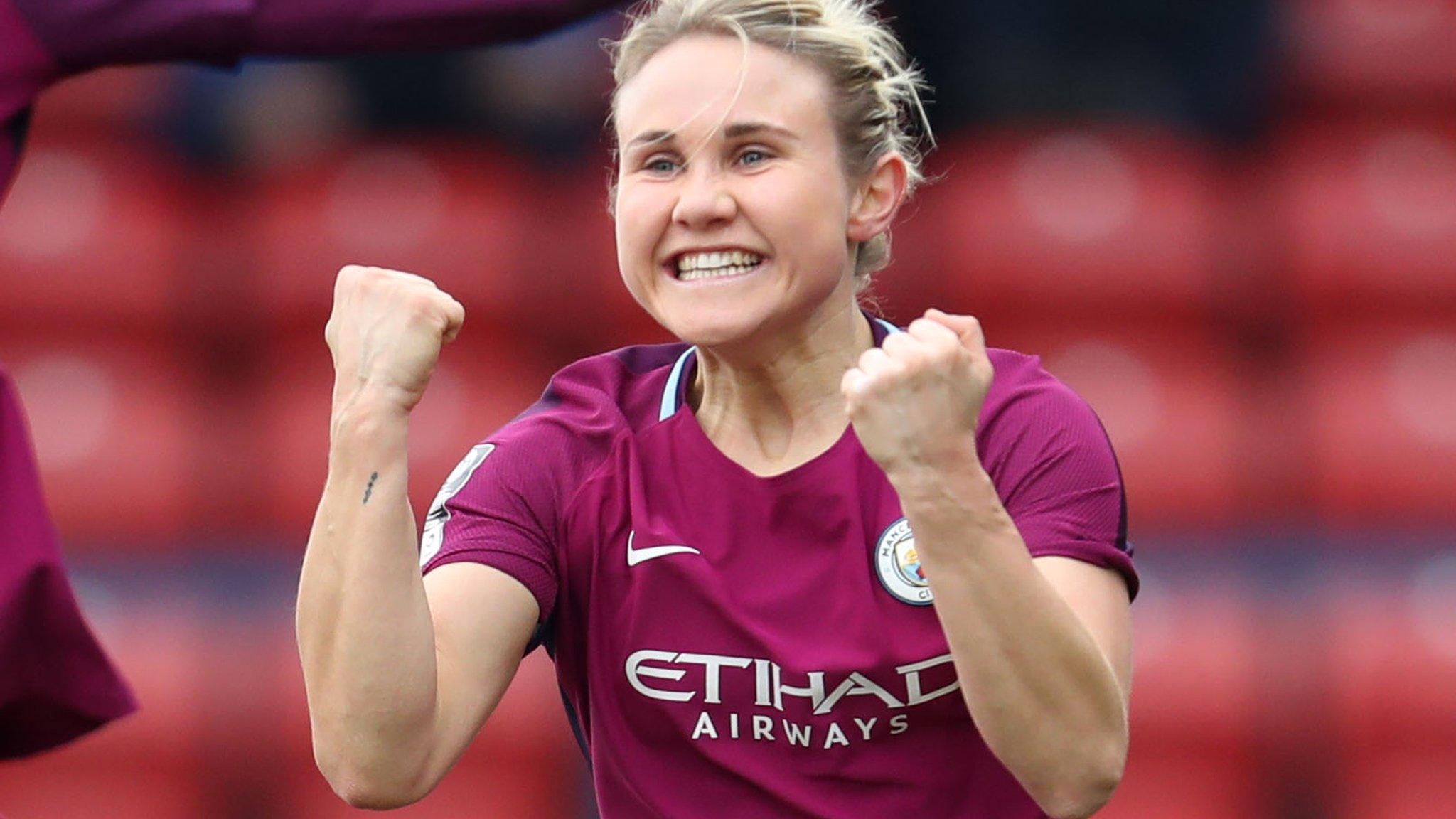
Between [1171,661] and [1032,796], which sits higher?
[1032,796]

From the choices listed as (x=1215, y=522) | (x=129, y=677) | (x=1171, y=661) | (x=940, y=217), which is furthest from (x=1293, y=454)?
(x=129, y=677)

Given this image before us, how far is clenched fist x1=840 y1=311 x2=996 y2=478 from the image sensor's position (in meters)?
1.56

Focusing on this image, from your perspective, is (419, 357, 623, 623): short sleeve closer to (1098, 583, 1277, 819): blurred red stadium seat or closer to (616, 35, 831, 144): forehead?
(616, 35, 831, 144): forehead

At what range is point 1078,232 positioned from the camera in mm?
4711

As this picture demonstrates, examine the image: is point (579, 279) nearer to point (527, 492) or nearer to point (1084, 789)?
point (527, 492)

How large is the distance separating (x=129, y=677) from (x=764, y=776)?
2.66 meters

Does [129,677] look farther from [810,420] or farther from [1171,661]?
[810,420]

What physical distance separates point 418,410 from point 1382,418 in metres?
2.19

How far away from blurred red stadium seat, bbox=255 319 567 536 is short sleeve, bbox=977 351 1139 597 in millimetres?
2581

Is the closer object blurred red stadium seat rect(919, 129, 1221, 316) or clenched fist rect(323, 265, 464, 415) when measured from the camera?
clenched fist rect(323, 265, 464, 415)

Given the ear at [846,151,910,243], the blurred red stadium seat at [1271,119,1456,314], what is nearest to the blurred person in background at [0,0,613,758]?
the ear at [846,151,910,243]

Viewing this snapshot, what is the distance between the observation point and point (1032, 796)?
168 cm

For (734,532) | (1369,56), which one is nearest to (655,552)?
(734,532)

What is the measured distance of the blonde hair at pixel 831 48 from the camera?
74.8 inches
